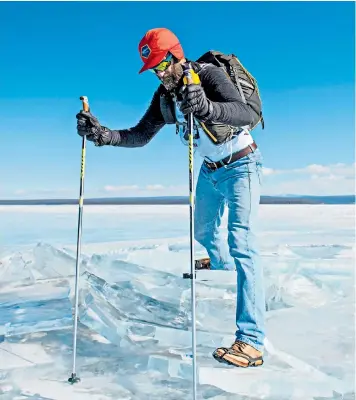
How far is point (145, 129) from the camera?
13.1 feet

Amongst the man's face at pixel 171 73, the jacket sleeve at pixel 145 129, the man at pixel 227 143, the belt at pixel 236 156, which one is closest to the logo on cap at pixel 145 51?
the man at pixel 227 143

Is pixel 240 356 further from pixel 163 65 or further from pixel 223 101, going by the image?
pixel 163 65

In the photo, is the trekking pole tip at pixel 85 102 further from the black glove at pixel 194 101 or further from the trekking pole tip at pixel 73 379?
the trekking pole tip at pixel 73 379

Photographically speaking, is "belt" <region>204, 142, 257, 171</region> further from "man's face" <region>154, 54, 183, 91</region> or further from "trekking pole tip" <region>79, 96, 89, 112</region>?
"trekking pole tip" <region>79, 96, 89, 112</region>

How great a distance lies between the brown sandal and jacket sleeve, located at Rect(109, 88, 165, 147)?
70.7 inches

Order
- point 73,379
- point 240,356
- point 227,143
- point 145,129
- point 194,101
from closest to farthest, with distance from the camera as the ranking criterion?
point 194,101 → point 73,379 → point 240,356 → point 227,143 → point 145,129

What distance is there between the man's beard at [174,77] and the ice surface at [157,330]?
1.86 m

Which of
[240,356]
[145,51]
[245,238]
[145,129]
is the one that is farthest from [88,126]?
[240,356]

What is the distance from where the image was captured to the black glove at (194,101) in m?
2.76

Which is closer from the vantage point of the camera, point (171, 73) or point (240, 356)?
point (240, 356)

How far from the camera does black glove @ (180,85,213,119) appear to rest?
2.76 meters

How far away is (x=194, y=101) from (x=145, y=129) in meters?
1.27

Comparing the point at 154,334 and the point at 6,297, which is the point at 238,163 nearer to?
the point at 154,334

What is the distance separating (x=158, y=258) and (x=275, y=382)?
3.79 metres
